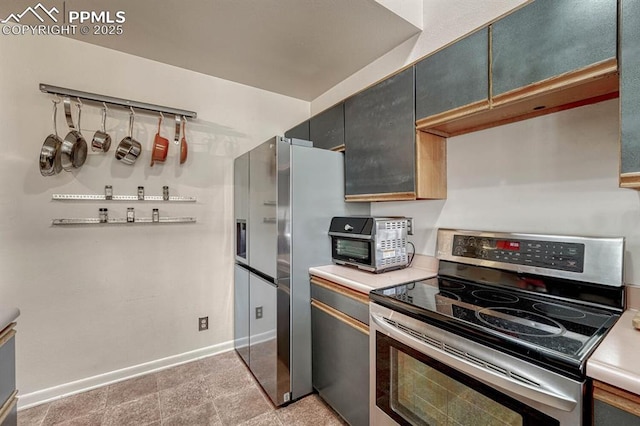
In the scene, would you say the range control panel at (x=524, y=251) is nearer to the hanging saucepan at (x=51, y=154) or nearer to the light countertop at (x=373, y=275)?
the light countertop at (x=373, y=275)

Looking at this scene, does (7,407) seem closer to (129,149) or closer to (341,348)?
(341,348)

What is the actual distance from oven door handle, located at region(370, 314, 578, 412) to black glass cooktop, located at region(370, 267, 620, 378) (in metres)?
0.09

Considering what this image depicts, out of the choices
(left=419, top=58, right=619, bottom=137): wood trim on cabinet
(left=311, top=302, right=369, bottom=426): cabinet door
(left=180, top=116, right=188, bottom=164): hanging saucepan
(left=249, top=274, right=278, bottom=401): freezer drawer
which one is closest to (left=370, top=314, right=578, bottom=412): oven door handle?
(left=311, top=302, right=369, bottom=426): cabinet door

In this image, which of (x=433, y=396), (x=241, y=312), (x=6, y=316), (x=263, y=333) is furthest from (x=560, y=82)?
(x=241, y=312)

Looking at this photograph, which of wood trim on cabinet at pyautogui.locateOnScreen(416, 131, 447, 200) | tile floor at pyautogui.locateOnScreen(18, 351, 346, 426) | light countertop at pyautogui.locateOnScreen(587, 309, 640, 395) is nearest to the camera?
light countertop at pyautogui.locateOnScreen(587, 309, 640, 395)

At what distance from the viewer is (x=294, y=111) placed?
2.98 m

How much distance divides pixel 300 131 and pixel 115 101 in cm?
144

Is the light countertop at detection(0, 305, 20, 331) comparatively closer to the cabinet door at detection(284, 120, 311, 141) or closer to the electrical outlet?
the electrical outlet

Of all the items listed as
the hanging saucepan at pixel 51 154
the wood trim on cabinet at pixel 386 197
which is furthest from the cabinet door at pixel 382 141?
the hanging saucepan at pixel 51 154

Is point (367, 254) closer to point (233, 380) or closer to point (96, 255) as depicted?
point (233, 380)

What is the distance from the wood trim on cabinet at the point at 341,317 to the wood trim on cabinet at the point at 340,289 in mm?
122

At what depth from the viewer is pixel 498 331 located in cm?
91

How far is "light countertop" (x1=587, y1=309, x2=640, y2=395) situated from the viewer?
2.20ft

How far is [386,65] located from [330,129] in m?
0.67
